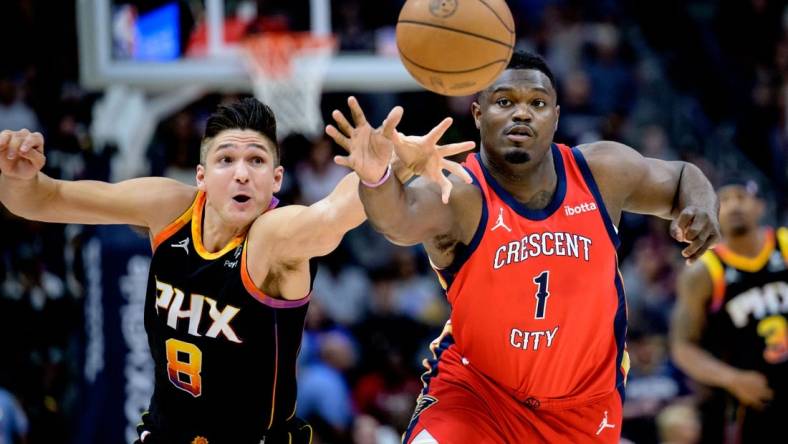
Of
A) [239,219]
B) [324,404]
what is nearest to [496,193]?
[239,219]

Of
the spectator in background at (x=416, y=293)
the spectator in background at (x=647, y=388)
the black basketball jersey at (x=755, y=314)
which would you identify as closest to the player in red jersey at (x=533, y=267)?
the black basketball jersey at (x=755, y=314)

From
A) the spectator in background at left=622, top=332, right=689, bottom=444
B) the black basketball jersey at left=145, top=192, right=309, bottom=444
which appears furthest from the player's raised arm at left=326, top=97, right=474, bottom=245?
the spectator in background at left=622, top=332, right=689, bottom=444

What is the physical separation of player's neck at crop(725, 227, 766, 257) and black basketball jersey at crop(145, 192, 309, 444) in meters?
3.59

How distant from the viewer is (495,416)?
4977 millimetres

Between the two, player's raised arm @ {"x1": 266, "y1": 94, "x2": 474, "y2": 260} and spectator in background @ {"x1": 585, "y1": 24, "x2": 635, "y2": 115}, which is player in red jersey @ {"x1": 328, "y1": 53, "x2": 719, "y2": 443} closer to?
player's raised arm @ {"x1": 266, "y1": 94, "x2": 474, "y2": 260}

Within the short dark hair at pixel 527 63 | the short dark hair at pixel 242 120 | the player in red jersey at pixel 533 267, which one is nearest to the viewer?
the player in red jersey at pixel 533 267

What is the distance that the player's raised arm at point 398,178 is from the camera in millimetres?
4219

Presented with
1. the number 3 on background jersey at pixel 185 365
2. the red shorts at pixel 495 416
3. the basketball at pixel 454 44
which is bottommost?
the red shorts at pixel 495 416

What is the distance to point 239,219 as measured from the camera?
4.86m

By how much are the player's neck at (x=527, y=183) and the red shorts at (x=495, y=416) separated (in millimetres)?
798

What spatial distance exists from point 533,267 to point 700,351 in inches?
117

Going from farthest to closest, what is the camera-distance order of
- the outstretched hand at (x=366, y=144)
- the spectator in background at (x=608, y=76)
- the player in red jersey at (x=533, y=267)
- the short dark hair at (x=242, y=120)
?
the spectator in background at (x=608, y=76)
the short dark hair at (x=242, y=120)
the player in red jersey at (x=533, y=267)
the outstretched hand at (x=366, y=144)

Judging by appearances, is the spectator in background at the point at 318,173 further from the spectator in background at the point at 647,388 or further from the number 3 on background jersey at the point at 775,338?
the number 3 on background jersey at the point at 775,338

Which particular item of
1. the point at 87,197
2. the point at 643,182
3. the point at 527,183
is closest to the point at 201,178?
the point at 87,197
